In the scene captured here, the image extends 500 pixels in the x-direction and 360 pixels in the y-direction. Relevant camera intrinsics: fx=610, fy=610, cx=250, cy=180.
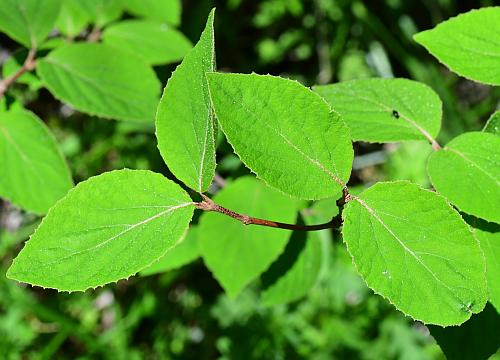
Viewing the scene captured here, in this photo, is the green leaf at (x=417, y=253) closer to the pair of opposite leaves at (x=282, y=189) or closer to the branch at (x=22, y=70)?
the pair of opposite leaves at (x=282, y=189)

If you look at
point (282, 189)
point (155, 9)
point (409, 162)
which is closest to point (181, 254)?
point (155, 9)

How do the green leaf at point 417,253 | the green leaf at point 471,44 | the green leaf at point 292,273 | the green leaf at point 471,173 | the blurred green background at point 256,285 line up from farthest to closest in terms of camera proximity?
1. the blurred green background at point 256,285
2. the green leaf at point 292,273
3. the green leaf at point 471,44
4. the green leaf at point 471,173
5. the green leaf at point 417,253

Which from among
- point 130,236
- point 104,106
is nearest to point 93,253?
point 130,236

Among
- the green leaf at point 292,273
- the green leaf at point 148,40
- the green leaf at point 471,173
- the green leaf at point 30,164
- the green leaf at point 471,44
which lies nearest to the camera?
the green leaf at point 471,173

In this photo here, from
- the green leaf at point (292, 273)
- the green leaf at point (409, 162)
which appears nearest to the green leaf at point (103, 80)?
the green leaf at point (292, 273)

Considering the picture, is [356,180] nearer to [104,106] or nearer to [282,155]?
[104,106]

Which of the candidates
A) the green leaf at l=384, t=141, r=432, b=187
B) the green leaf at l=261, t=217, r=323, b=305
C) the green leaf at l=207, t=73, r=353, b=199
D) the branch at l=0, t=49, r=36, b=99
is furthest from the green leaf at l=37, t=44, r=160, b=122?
the green leaf at l=384, t=141, r=432, b=187

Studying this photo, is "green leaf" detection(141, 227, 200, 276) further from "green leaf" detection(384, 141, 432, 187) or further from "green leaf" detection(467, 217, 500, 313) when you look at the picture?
"green leaf" detection(384, 141, 432, 187)

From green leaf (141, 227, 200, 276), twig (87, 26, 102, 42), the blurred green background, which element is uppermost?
twig (87, 26, 102, 42)
